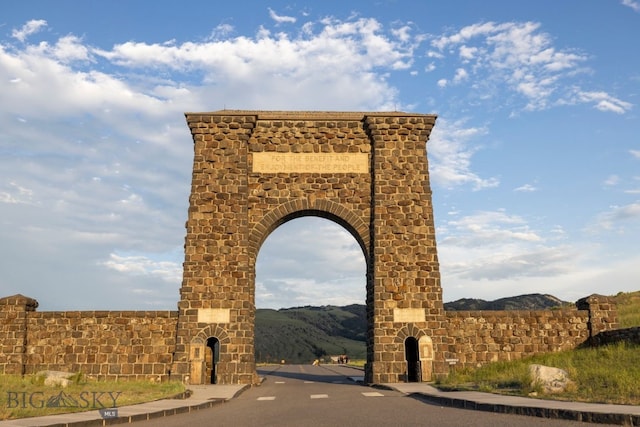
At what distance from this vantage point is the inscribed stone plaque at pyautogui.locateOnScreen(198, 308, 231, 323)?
2150 cm

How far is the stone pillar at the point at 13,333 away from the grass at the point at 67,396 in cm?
598

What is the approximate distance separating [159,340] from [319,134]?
10054mm

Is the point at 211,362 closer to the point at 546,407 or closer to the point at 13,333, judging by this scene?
the point at 13,333

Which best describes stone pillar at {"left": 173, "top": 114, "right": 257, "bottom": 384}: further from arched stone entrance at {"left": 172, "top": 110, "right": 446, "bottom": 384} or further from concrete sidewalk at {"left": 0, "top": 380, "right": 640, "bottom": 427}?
concrete sidewalk at {"left": 0, "top": 380, "right": 640, "bottom": 427}

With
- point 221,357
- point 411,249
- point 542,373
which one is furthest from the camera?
point 411,249

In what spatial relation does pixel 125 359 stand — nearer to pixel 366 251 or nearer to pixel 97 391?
pixel 97 391

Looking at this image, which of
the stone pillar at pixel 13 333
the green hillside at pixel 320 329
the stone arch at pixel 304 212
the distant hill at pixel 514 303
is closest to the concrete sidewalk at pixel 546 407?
the stone arch at pixel 304 212

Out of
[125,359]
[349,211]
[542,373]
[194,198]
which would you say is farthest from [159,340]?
[542,373]

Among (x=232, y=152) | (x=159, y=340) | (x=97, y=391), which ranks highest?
(x=232, y=152)

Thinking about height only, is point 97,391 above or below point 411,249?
below

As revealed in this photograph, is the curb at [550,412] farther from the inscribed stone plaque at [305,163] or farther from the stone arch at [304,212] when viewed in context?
the inscribed stone plaque at [305,163]

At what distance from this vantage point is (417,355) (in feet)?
70.7

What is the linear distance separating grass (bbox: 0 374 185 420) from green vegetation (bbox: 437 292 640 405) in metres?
8.16

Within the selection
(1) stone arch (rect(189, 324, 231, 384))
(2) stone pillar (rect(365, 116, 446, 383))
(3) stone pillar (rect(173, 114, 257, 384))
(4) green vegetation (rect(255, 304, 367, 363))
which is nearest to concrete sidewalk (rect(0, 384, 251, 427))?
(1) stone arch (rect(189, 324, 231, 384))
